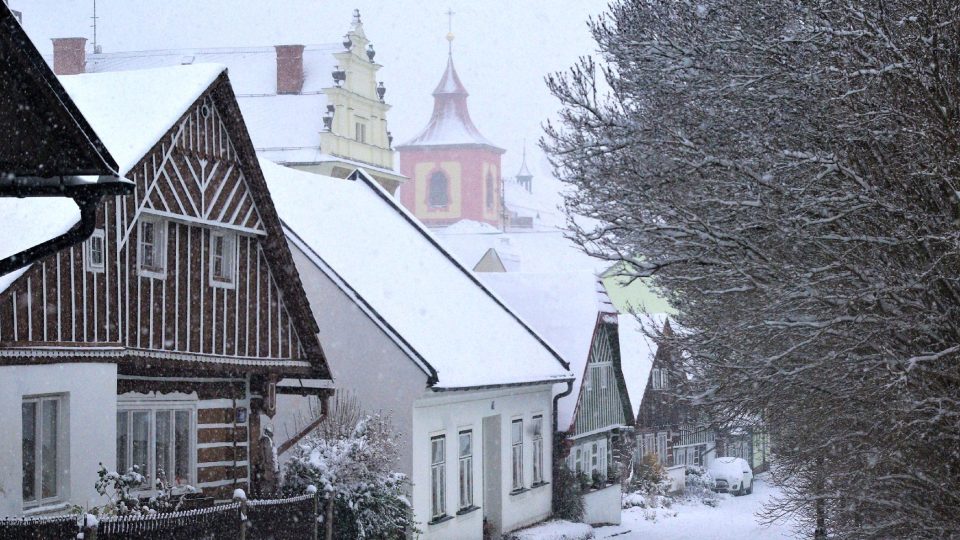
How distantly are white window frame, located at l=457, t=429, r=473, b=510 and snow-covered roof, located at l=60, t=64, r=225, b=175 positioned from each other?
894 cm

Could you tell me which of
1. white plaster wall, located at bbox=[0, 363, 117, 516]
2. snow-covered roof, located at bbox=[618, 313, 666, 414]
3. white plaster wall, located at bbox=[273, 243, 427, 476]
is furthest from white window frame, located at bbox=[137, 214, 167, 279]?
snow-covered roof, located at bbox=[618, 313, 666, 414]

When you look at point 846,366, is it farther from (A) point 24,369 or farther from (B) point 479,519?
(B) point 479,519

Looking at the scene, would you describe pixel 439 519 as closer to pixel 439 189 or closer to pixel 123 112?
pixel 123 112

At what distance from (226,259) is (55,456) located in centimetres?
414

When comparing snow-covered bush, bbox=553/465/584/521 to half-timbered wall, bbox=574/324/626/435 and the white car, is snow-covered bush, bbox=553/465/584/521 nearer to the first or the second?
half-timbered wall, bbox=574/324/626/435

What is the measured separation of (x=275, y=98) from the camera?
55.4 meters

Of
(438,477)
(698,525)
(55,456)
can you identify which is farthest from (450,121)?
(55,456)

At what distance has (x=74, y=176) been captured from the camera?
22.5 ft

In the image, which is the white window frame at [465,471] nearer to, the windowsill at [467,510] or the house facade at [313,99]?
the windowsill at [467,510]

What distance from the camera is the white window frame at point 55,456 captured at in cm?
1330

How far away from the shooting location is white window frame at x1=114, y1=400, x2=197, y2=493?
604 inches

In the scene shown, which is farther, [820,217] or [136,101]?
[136,101]

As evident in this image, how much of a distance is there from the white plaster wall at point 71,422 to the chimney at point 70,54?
1729 inches

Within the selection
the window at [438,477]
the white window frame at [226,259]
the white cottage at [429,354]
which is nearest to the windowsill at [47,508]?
the white window frame at [226,259]
